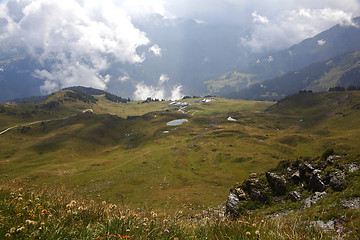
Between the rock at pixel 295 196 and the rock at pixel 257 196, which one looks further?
the rock at pixel 257 196

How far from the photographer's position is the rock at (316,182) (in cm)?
1845

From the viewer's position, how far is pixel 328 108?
186125 millimetres

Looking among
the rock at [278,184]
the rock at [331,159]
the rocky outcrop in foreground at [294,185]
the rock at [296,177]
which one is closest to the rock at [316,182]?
the rocky outcrop in foreground at [294,185]

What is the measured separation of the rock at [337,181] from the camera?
16.4 metres

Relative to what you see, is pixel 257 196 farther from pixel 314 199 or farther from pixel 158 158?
pixel 158 158

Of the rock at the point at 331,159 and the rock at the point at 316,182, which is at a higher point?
the rock at the point at 331,159

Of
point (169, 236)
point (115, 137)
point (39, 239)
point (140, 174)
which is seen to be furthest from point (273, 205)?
point (115, 137)

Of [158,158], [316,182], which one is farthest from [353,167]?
[158,158]

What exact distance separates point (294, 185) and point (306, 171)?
2.14 metres

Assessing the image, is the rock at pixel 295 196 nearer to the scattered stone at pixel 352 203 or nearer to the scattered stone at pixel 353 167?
the scattered stone at pixel 353 167

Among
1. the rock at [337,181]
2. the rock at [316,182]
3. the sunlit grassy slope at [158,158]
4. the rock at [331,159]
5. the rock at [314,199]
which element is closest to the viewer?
the rock at [337,181]

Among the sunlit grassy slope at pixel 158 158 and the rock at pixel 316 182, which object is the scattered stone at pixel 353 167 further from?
the sunlit grassy slope at pixel 158 158

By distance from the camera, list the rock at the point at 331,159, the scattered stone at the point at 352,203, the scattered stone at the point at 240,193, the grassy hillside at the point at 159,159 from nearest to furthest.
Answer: the scattered stone at the point at 352,203
the rock at the point at 331,159
the scattered stone at the point at 240,193
the grassy hillside at the point at 159,159

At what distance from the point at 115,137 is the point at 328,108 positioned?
195 m
